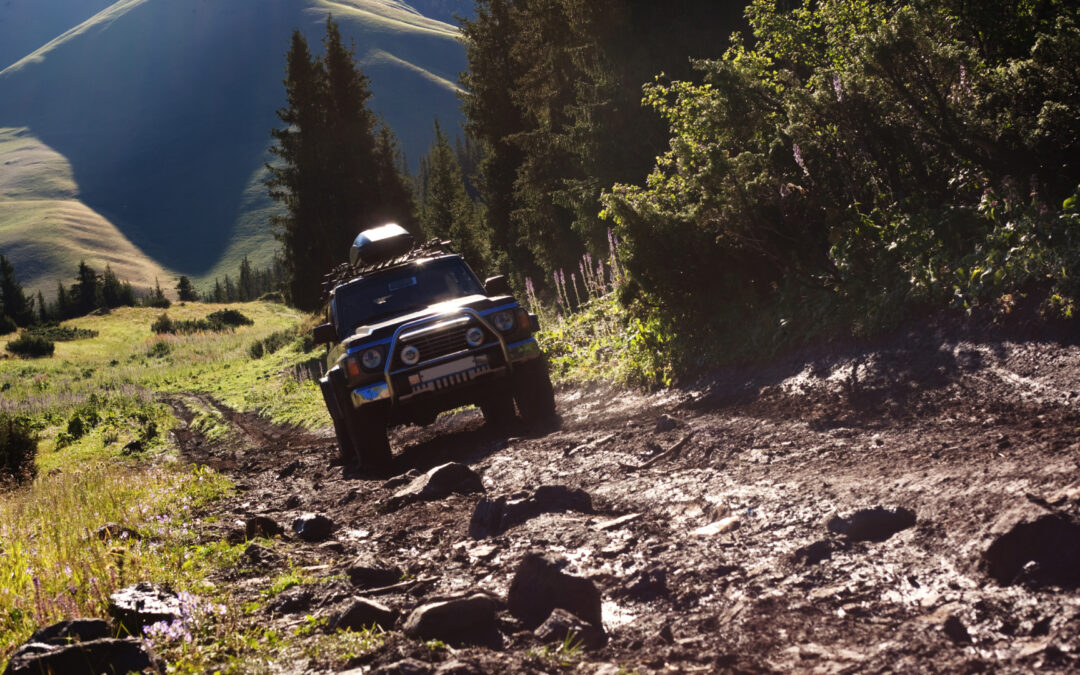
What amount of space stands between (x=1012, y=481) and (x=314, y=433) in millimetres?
12825

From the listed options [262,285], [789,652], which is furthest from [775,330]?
[262,285]

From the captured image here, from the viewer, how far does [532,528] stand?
16.5 feet

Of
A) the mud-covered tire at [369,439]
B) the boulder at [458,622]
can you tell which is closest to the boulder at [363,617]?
the boulder at [458,622]

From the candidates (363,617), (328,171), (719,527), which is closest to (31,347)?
(328,171)

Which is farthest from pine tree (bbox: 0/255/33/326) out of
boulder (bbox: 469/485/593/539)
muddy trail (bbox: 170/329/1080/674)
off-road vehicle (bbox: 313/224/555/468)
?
boulder (bbox: 469/485/593/539)

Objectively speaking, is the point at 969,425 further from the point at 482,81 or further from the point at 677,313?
the point at 482,81

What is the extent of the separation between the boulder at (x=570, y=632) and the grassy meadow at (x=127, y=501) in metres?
1.21

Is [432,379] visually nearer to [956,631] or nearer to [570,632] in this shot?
[570,632]

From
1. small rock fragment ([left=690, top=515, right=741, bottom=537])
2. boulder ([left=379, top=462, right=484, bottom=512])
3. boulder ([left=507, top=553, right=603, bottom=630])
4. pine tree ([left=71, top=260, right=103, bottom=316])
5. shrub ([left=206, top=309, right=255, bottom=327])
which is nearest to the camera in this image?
boulder ([left=507, top=553, right=603, bottom=630])

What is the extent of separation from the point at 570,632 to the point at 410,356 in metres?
5.42

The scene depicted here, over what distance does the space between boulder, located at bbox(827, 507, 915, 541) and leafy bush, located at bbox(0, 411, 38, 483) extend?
16.9 m

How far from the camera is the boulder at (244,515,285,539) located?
243 inches

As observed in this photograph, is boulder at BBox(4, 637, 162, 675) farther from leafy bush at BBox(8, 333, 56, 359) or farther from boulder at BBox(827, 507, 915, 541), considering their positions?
leafy bush at BBox(8, 333, 56, 359)

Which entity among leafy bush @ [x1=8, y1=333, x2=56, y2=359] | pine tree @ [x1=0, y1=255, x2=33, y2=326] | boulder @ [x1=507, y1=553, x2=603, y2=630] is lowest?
boulder @ [x1=507, y1=553, x2=603, y2=630]
